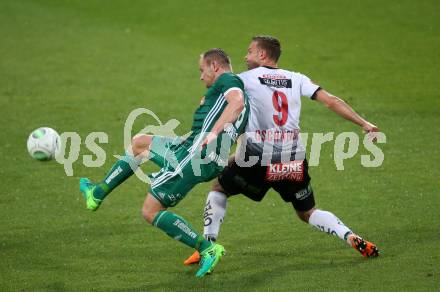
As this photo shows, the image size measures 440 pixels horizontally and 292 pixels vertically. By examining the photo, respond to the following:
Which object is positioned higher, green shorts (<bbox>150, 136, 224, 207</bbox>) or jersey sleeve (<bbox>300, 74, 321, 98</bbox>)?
jersey sleeve (<bbox>300, 74, 321, 98</bbox>)

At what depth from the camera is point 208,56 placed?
823cm

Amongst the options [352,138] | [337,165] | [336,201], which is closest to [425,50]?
[352,138]

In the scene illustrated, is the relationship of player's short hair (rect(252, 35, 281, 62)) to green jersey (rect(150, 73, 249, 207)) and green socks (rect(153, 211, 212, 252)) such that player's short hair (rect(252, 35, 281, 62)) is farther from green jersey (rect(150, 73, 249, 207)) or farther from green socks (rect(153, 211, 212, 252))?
green socks (rect(153, 211, 212, 252))

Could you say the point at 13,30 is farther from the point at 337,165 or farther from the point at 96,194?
the point at 96,194

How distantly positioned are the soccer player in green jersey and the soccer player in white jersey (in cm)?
31

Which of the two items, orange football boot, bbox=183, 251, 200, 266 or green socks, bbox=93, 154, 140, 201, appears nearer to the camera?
green socks, bbox=93, 154, 140, 201

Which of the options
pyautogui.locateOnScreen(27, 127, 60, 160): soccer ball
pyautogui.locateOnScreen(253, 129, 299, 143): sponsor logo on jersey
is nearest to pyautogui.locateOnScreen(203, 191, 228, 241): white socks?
pyautogui.locateOnScreen(253, 129, 299, 143): sponsor logo on jersey

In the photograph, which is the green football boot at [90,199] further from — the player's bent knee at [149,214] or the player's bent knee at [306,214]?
the player's bent knee at [306,214]

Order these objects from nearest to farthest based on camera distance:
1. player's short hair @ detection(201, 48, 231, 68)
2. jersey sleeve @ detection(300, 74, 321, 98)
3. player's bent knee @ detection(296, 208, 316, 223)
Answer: player's short hair @ detection(201, 48, 231, 68) < jersey sleeve @ detection(300, 74, 321, 98) < player's bent knee @ detection(296, 208, 316, 223)

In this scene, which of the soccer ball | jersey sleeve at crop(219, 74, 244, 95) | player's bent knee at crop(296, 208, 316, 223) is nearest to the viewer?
jersey sleeve at crop(219, 74, 244, 95)

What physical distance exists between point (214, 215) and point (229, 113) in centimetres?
138

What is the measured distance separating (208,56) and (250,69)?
2.07 ft

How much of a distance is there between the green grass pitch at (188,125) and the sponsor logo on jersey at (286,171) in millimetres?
871

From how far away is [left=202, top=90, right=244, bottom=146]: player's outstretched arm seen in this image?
7.75 meters
